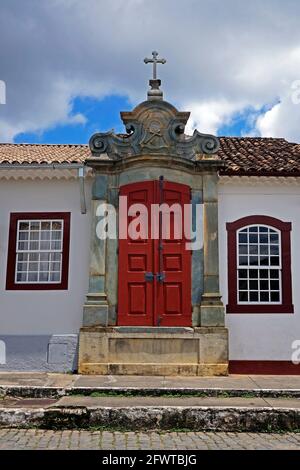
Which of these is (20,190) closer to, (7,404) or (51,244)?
(51,244)

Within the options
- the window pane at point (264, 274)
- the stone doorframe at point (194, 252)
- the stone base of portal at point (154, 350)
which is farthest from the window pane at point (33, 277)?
the window pane at point (264, 274)

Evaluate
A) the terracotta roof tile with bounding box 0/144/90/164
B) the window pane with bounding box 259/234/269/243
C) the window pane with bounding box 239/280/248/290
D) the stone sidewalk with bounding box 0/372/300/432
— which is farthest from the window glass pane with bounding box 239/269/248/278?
the terracotta roof tile with bounding box 0/144/90/164

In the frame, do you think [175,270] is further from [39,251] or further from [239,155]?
[239,155]

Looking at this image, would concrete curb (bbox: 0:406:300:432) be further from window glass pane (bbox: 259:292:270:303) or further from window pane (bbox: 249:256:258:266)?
window pane (bbox: 249:256:258:266)

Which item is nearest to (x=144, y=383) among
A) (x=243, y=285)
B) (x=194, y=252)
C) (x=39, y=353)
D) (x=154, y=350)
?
(x=154, y=350)

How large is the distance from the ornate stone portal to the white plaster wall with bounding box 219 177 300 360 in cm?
38

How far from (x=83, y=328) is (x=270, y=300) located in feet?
12.5

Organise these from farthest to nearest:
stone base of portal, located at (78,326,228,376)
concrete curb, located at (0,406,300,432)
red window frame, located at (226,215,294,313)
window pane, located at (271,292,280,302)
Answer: window pane, located at (271,292,280,302) < red window frame, located at (226,215,294,313) < stone base of portal, located at (78,326,228,376) < concrete curb, located at (0,406,300,432)

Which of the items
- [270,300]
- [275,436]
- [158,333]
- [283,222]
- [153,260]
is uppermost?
[283,222]

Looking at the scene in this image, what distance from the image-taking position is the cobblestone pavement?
6.05m

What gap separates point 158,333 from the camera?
9.84 meters

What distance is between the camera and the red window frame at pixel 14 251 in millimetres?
10422

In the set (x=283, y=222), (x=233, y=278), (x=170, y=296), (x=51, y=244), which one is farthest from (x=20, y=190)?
(x=283, y=222)

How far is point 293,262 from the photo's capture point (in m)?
10.5
